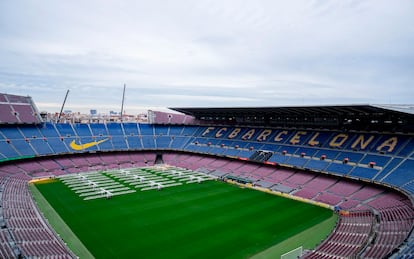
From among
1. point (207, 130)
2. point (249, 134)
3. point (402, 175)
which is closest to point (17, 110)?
point (207, 130)

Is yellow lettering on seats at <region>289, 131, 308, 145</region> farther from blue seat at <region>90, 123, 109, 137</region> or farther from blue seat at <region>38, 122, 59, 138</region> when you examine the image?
blue seat at <region>38, 122, 59, 138</region>

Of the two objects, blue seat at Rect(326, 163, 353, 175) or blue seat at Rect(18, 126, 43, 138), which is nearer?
blue seat at Rect(326, 163, 353, 175)

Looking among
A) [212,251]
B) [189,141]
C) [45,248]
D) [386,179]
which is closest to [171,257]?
[212,251]

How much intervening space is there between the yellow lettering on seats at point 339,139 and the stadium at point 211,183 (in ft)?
0.71

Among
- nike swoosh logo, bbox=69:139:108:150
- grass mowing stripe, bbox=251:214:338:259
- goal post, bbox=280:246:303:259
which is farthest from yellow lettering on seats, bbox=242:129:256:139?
goal post, bbox=280:246:303:259

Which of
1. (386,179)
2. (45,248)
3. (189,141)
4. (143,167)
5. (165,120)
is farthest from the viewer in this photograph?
(165,120)

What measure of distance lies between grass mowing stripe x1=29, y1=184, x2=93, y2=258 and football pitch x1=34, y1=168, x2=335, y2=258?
141 mm

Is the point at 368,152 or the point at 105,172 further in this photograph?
the point at 105,172

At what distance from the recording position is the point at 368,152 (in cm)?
3538

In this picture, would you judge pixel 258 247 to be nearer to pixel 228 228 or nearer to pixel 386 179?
pixel 228 228

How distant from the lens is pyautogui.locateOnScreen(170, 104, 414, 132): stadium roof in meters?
33.7

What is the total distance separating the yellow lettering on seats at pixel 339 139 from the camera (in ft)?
129

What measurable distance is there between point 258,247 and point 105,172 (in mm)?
32107

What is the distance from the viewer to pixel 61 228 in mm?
23516
